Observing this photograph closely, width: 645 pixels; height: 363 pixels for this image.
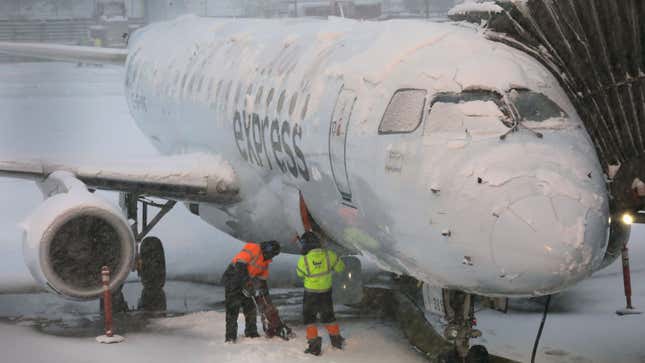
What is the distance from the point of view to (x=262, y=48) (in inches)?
604

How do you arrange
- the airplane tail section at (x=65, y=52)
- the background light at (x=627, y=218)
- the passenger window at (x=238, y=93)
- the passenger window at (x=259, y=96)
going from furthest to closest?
1. the airplane tail section at (x=65, y=52)
2. the passenger window at (x=238, y=93)
3. the passenger window at (x=259, y=96)
4. the background light at (x=627, y=218)

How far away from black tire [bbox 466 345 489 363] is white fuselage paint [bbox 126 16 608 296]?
39.4 inches

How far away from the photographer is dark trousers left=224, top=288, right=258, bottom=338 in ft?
39.0

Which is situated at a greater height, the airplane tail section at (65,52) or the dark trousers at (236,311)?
the airplane tail section at (65,52)

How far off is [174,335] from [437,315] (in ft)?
10.8

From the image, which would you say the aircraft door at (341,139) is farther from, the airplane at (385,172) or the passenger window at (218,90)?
the passenger window at (218,90)

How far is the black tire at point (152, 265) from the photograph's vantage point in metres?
16.0

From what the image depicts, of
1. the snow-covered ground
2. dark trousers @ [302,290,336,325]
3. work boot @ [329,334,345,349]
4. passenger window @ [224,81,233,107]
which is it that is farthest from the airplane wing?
work boot @ [329,334,345,349]

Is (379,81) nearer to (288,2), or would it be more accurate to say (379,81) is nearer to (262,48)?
(262,48)

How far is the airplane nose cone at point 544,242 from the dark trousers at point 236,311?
12.7 ft

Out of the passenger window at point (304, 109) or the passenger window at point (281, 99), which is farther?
the passenger window at point (281, 99)

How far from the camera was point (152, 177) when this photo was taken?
14688 millimetres

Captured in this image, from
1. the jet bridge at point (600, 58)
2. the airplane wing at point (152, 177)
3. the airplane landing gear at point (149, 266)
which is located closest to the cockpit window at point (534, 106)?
the jet bridge at point (600, 58)

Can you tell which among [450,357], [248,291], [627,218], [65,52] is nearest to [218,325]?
[248,291]
